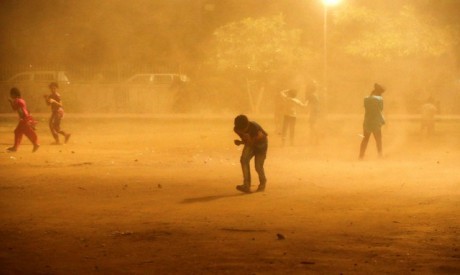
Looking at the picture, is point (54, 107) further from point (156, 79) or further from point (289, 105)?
point (156, 79)

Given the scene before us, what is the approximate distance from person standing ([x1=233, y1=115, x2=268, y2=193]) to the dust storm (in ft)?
0.15

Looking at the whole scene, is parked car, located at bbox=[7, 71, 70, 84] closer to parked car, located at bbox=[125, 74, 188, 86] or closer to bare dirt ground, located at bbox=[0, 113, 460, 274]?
parked car, located at bbox=[125, 74, 188, 86]

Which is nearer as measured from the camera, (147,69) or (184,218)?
(184,218)

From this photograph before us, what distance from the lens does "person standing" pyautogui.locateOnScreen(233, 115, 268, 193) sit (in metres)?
12.2

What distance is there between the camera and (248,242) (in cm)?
871

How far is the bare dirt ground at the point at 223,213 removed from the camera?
7.86 metres

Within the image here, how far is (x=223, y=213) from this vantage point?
10609 millimetres

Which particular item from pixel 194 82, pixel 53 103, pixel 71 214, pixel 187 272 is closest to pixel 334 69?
pixel 194 82

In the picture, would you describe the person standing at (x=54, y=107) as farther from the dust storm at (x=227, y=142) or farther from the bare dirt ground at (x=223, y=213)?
the bare dirt ground at (x=223, y=213)

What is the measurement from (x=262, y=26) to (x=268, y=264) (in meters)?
29.6

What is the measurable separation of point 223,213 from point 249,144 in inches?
87.6

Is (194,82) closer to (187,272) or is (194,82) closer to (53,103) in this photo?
(53,103)

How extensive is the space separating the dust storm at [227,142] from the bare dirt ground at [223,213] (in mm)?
37

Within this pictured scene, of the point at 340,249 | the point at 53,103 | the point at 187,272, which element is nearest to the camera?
the point at 187,272
